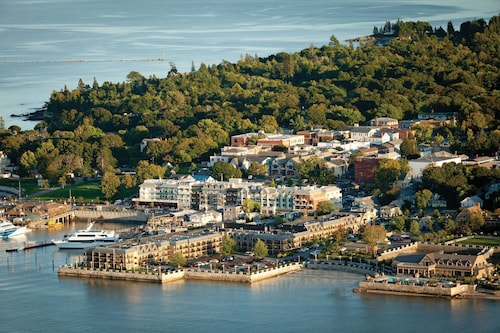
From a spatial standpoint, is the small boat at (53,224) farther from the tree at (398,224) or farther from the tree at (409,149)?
the tree at (409,149)

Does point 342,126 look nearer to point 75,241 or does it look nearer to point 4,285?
point 75,241

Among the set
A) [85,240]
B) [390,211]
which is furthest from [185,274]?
[390,211]

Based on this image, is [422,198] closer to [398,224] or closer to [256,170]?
[398,224]

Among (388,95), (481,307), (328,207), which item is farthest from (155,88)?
(481,307)

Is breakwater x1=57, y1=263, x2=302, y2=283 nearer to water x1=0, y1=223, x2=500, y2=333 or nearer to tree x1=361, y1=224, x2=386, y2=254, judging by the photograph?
water x1=0, y1=223, x2=500, y2=333

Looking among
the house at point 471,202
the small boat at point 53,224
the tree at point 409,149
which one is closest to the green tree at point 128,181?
the small boat at point 53,224
